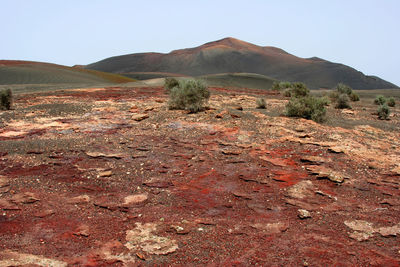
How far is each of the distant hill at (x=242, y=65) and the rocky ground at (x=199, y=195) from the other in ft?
220

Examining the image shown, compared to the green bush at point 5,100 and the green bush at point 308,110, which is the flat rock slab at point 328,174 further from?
the green bush at point 5,100

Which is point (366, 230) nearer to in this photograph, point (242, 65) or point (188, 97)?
point (188, 97)

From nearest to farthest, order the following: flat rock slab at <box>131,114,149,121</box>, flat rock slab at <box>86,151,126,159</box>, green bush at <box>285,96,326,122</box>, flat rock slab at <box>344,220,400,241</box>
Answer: flat rock slab at <box>344,220,400,241</box>
flat rock slab at <box>86,151,126,159</box>
flat rock slab at <box>131,114,149,121</box>
green bush at <box>285,96,326,122</box>

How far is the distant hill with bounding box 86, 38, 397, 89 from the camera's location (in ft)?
259

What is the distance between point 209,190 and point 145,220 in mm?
1402

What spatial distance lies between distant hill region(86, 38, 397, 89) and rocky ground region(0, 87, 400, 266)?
220 ft

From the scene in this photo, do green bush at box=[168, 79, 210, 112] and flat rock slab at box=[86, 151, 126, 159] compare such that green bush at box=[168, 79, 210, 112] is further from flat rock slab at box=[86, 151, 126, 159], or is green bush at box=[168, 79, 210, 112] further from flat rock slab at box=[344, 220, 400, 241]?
flat rock slab at box=[344, 220, 400, 241]

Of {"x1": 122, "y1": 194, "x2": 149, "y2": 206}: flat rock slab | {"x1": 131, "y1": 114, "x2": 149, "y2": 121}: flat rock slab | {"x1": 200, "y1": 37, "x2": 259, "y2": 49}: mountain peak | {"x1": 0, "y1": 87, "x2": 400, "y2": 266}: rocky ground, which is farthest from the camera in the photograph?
{"x1": 200, "y1": 37, "x2": 259, "y2": 49}: mountain peak

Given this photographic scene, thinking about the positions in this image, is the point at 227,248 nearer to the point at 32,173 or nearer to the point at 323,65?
the point at 32,173

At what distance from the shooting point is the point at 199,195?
5535mm

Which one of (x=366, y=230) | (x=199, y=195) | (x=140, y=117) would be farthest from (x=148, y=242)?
(x=140, y=117)

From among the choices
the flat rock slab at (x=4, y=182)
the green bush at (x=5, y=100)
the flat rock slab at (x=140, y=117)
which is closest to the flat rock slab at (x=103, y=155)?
the flat rock slab at (x=4, y=182)

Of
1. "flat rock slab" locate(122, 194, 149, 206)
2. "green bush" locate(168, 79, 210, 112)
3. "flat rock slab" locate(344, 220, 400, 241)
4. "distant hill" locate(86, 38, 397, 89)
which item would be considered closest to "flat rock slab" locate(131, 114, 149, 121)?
"green bush" locate(168, 79, 210, 112)

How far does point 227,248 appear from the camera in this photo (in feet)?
13.3
